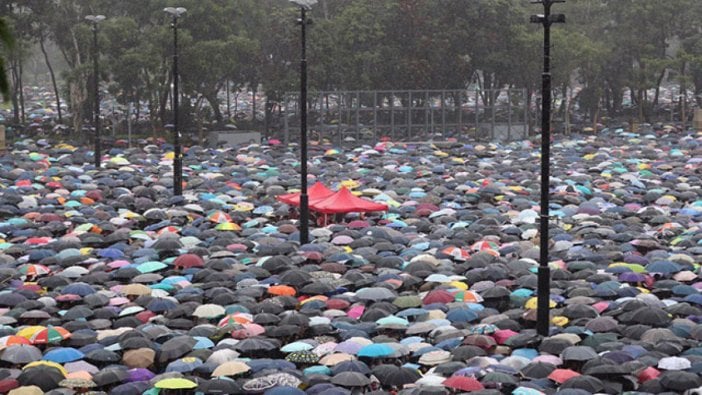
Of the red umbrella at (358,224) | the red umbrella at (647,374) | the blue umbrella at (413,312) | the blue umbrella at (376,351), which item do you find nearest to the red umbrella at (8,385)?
the blue umbrella at (376,351)

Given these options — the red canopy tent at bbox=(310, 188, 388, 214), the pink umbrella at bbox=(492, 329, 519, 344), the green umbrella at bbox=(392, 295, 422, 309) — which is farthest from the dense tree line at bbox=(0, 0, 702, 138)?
the pink umbrella at bbox=(492, 329, 519, 344)

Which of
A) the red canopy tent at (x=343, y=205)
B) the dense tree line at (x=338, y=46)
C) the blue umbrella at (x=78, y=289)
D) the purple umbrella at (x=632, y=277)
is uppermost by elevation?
the dense tree line at (x=338, y=46)

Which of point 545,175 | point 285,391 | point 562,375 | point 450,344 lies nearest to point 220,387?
point 285,391

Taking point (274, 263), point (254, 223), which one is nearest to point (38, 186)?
point (254, 223)

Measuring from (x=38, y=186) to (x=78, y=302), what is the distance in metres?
18.4

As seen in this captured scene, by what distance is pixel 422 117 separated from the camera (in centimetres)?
6894

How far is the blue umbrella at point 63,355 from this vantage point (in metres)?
20.7

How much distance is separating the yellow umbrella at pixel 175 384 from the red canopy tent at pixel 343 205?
17.5 meters

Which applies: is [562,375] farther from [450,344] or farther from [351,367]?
[351,367]

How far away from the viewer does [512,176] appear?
47.1 meters

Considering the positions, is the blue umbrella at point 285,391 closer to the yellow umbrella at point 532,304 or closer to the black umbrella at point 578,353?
the black umbrella at point 578,353

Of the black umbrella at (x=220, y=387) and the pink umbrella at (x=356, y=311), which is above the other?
the pink umbrella at (x=356, y=311)

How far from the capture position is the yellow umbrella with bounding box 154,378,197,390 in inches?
739

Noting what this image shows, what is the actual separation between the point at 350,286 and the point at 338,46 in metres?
46.2
